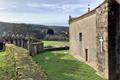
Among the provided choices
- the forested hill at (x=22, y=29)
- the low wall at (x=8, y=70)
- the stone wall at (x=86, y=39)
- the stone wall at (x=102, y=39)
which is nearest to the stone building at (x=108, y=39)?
the stone wall at (x=102, y=39)

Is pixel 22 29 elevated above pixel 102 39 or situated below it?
above

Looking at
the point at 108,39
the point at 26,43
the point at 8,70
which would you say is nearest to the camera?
the point at 8,70

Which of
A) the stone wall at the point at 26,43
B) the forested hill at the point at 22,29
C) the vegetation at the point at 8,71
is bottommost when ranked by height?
the vegetation at the point at 8,71

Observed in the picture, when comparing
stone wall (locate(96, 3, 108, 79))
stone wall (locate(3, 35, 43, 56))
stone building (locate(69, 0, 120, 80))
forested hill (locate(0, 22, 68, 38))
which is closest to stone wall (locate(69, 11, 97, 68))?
stone building (locate(69, 0, 120, 80))

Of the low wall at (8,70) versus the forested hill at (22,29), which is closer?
the low wall at (8,70)

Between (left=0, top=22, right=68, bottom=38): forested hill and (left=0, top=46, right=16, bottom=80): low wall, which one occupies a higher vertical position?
(left=0, top=22, right=68, bottom=38): forested hill

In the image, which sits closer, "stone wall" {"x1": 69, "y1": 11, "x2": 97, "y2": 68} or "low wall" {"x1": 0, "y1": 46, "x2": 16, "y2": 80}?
"low wall" {"x1": 0, "y1": 46, "x2": 16, "y2": 80}

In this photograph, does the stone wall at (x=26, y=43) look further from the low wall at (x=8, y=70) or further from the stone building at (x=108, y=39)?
the low wall at (x=8, y=70)

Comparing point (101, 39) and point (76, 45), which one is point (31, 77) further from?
point (76, 45)

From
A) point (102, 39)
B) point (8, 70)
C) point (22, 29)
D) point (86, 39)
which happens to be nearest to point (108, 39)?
point (102, 39)

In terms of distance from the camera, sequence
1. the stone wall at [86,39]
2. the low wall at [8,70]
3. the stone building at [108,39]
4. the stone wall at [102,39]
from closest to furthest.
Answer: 1. the low wall at [8,70]
2. the stone building at [108,39]
3. the stone wall at [102,39]
4. the stone wall at [86,39]

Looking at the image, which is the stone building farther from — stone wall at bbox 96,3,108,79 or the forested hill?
the forested hill

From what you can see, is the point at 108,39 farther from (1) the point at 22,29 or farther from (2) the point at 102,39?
(1) the point at 22,29

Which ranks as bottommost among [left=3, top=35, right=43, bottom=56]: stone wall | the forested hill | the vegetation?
the vegetation
